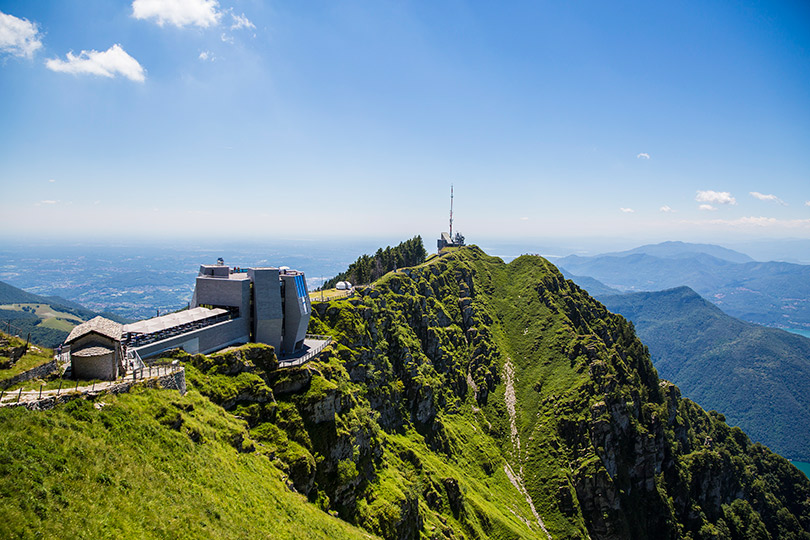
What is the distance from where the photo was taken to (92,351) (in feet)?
93.8

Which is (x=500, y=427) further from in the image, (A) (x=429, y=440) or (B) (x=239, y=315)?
(B) (x=239, y=315)

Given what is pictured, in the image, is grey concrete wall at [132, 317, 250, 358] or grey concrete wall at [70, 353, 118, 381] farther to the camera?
grey concrete wall at [132, 317, 250, 358]

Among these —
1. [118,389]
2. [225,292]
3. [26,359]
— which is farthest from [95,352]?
[225,292]

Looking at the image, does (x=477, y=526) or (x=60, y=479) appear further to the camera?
(x=477, y=526)

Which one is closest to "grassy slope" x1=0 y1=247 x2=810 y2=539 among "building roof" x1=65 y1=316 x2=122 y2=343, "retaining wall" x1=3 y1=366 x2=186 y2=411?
"retaining wall" x1=3 y1=366 x2=186 y2=411

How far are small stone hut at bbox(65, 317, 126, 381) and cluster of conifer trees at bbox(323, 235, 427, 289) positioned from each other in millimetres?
82026

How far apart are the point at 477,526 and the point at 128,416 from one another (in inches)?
2465

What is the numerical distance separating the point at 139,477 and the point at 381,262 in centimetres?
10886

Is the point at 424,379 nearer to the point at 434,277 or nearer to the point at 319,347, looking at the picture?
the point at 319,347

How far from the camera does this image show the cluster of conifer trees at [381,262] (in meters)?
117

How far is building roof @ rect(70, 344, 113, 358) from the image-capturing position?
28.1 m

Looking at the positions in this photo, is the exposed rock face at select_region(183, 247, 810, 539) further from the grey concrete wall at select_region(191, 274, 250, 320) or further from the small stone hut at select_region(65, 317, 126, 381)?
the grey concrete wall at select_region(191, 274, 250, 320)

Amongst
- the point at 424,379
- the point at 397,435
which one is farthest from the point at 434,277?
the point at 397,435

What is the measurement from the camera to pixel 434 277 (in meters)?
128
